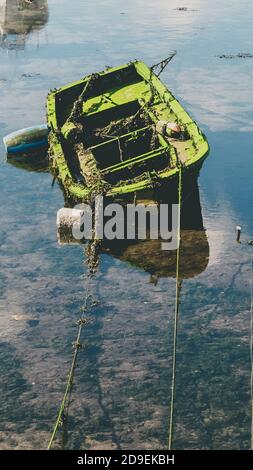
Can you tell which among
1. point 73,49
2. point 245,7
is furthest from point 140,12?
point 73,49

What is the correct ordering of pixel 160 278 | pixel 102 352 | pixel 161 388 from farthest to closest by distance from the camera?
pixel 160 278, pixel 102 352, pixel 161 388

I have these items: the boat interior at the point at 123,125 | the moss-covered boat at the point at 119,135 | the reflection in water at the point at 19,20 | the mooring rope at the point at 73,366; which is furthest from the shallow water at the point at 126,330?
the reflection in water at the point at 19,20

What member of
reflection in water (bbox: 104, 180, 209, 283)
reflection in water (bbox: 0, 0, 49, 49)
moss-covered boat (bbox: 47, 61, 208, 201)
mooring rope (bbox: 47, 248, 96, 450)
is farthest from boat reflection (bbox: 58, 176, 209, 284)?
reflection in water (bbox: 0, 0, 49, 49)

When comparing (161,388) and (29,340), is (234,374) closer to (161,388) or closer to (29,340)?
(161,388)
